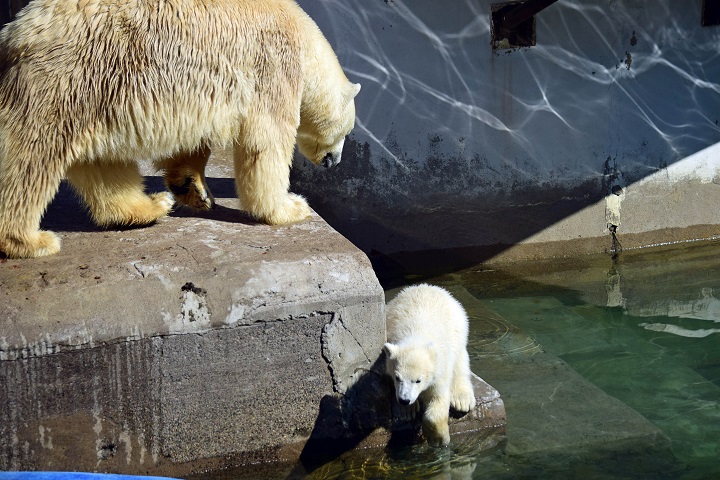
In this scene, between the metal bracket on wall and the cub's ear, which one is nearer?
the cub's ear

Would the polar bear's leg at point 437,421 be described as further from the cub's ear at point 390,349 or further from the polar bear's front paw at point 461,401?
the cub's ear at point 390,349

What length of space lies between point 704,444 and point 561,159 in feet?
12.1

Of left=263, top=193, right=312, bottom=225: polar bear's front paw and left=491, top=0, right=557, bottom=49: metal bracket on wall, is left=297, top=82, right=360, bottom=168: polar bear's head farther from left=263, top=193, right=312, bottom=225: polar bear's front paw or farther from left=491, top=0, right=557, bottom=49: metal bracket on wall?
left=491, top=0, right=557, bottom=49: metal bracket on wall

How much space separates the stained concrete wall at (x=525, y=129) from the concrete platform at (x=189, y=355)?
10.0 ft

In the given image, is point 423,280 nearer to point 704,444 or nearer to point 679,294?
point 679,294

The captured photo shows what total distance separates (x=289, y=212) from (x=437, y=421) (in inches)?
50.1

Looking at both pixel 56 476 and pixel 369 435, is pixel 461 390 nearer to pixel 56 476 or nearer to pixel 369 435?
pixel 369 435

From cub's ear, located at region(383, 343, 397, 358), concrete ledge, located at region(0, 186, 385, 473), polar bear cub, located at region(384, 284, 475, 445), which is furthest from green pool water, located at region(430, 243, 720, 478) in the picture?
concrete ledge, located at region(0, 186, 385, 473)

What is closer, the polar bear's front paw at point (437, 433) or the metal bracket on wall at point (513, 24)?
the polar bear's front paw at point (437, 433)

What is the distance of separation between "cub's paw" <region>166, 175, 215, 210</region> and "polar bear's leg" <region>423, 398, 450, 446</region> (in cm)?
157

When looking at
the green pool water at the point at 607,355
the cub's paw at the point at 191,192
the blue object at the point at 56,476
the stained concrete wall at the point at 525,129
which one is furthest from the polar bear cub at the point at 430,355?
the stained concrete wall at the point at 525,129

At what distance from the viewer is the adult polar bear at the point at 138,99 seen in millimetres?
3486

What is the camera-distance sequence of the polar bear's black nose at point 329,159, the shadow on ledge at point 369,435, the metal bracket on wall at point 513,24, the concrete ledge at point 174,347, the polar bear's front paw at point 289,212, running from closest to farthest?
1. the concrete ledge at point 174,347
2. the shadow on ledge at point 369,435
3. the polar bear's front paw at point 289,212
4. the polar bear's black nose at point 329,159
5. the metal bracket on wall at point 513,24

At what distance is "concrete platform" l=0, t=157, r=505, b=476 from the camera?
3.24m
